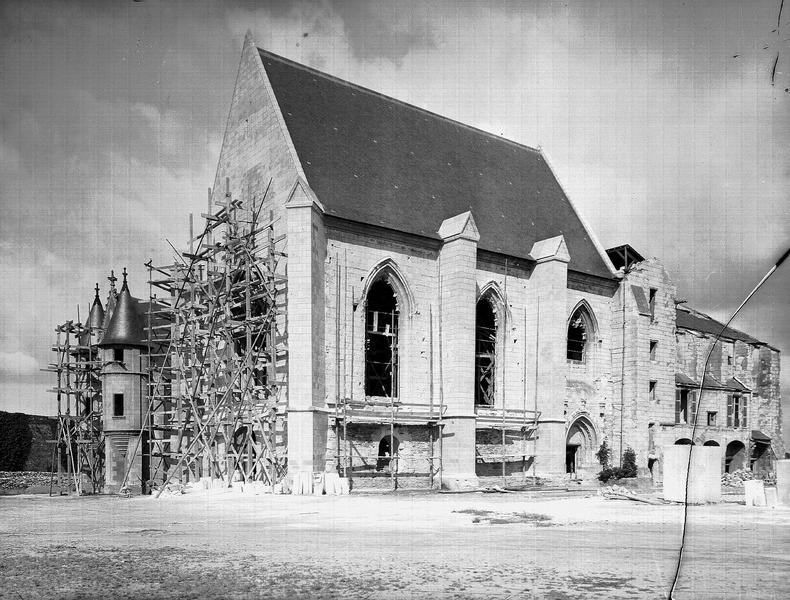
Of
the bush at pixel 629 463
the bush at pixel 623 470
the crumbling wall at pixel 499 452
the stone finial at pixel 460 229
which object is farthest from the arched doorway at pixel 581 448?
the stone finial at pixel 460 229

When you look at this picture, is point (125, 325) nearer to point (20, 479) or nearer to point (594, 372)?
point (20, 479)

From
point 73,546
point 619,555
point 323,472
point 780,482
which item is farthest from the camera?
point 323,472

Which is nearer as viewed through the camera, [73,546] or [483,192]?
[73,546]

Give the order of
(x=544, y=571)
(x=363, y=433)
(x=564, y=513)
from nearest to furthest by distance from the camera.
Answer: (x=544, y=571)
(x=564, y=513)
(x=363, y=433)

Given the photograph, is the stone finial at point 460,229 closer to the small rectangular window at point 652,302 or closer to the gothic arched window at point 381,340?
the gothic arched window at point 381,340

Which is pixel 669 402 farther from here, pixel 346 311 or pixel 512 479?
pixel 346 311

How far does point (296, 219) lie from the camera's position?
1955 centimetres

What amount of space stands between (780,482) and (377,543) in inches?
381

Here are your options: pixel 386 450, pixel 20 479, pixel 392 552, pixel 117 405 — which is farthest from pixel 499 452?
pixel 20 479

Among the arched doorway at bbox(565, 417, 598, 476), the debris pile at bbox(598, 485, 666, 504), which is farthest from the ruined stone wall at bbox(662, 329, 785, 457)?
the debris pile at bbox(598, 485, 666, 504)

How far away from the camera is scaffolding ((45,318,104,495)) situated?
29.0m

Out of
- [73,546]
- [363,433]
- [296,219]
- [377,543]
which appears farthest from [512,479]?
[73,546]

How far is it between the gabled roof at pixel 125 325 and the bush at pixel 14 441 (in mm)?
11041

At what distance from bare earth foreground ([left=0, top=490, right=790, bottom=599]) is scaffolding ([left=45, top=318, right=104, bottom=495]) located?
576 inches
